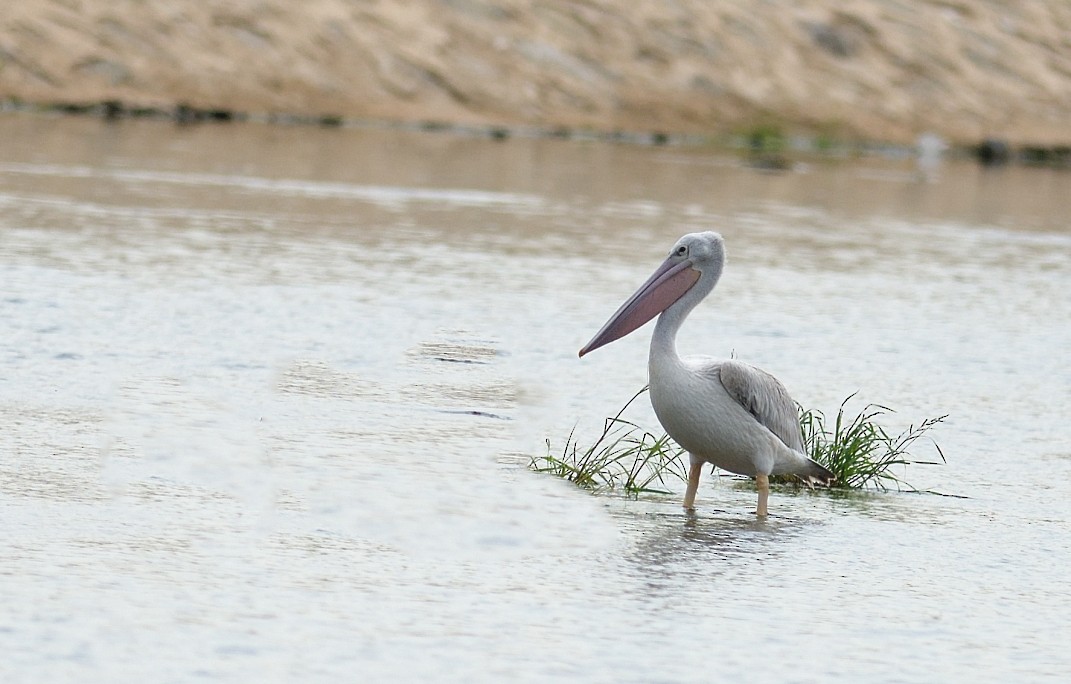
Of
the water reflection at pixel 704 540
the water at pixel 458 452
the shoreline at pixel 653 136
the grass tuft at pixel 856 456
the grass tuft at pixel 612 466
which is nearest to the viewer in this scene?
the water at pixel 458 452

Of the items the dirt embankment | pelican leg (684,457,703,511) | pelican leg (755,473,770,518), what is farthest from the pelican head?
the dirt embankment

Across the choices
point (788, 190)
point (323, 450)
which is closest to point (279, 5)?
point (788, 190)

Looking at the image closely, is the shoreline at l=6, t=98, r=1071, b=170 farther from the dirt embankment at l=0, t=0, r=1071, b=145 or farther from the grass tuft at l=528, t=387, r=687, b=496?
the grass tuft at l=528, t=387, r=687, b=496

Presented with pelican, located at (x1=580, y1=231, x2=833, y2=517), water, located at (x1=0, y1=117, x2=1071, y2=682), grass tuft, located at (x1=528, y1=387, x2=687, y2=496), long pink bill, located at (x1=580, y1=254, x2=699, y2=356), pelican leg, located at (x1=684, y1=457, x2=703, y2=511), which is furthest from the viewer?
long pink bill, located at (x1=580, y1=254, x2=699, y2=356)

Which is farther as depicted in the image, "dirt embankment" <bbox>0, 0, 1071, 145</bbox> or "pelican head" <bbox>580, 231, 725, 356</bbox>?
"dirt embankment" <bbox>0, 0, 1071, 145</bbox>

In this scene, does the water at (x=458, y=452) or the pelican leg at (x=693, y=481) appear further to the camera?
the pelican leg at (x=693, y=481)

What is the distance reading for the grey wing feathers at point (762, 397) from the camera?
650 centimetres

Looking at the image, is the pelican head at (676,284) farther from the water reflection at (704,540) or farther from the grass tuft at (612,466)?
the water reflection at (704,540)

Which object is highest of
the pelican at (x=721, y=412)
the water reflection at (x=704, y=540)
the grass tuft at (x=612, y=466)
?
the pelican at (x=721, y=412)

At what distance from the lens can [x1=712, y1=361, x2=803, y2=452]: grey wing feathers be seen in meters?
6.50

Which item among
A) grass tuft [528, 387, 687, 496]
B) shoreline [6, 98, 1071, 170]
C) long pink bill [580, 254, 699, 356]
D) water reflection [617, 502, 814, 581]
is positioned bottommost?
water reflection [617, 502, 814, 581]

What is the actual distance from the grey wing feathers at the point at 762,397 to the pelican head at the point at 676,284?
380 mm

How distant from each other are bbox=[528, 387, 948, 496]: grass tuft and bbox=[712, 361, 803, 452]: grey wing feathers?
13.7 inches

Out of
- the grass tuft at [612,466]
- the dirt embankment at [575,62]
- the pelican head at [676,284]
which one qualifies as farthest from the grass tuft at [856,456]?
the dirt embankment at [575,62]
